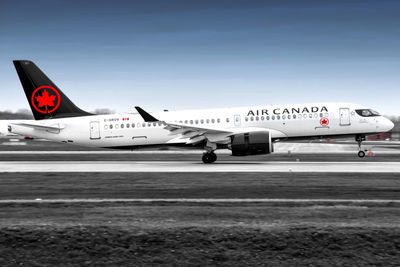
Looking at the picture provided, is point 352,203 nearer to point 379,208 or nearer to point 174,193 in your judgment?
point 379,208

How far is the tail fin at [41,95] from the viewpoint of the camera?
101 feet

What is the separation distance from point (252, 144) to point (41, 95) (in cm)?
1530

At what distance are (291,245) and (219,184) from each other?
910 cm

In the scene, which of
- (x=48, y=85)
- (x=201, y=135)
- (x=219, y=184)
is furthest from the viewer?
(x=48, y=85)

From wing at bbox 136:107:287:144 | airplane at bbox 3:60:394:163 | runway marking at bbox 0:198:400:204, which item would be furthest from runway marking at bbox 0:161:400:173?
runway marking at bbox 0:198:400:204

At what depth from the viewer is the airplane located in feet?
94.8

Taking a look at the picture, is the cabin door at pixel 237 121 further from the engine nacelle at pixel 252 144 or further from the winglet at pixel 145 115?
the winglet at pixel 145 115

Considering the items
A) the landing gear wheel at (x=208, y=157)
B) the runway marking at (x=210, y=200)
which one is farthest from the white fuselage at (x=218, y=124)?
the runway marking at (x=210, y=200)

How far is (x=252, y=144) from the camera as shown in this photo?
2767 centimetres

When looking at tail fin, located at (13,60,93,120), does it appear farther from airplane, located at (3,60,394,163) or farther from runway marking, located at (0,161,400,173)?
runway marking, located at (0,161,400,173)

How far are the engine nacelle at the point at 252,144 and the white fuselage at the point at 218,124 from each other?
1.43 metres

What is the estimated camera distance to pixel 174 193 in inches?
599

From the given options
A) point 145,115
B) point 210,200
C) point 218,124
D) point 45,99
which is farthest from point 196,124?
point 210,200

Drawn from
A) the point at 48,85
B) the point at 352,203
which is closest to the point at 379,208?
the point at 352,203
